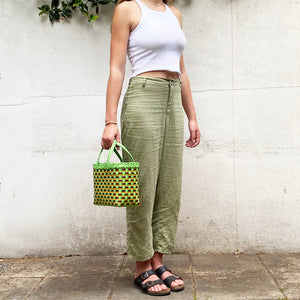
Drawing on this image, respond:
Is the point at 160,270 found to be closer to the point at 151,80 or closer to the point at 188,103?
the point at 188,103

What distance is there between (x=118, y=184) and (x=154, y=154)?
40 cm

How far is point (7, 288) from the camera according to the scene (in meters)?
3.19

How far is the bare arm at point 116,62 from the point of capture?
2.75m

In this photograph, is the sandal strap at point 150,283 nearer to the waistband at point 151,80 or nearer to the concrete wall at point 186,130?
the concrete wall at point 186,130

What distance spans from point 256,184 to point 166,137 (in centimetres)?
115

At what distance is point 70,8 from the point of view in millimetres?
3672

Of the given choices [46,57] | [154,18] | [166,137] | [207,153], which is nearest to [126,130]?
[166,137]

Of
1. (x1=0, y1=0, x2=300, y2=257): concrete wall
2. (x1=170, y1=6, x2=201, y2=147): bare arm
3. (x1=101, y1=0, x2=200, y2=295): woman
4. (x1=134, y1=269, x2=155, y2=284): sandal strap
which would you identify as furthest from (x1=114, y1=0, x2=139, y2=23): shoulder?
(x1=134, y1=269, x2=155, y2=284): sandal strap

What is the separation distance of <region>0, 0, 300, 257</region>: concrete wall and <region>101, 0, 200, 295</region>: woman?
2.42 feet

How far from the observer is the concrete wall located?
3656 millimetres

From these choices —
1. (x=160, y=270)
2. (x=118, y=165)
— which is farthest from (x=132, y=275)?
(x=118, y=165)

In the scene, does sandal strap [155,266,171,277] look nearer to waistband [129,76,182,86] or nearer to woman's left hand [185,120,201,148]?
woman's left hand [185,120,201,148]

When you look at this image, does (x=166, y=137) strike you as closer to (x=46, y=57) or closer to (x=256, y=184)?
(x=256, y=184)

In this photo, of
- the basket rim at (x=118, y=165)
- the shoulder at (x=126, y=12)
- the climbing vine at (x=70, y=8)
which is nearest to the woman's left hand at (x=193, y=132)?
the basket rim at (x=118, y=165)
